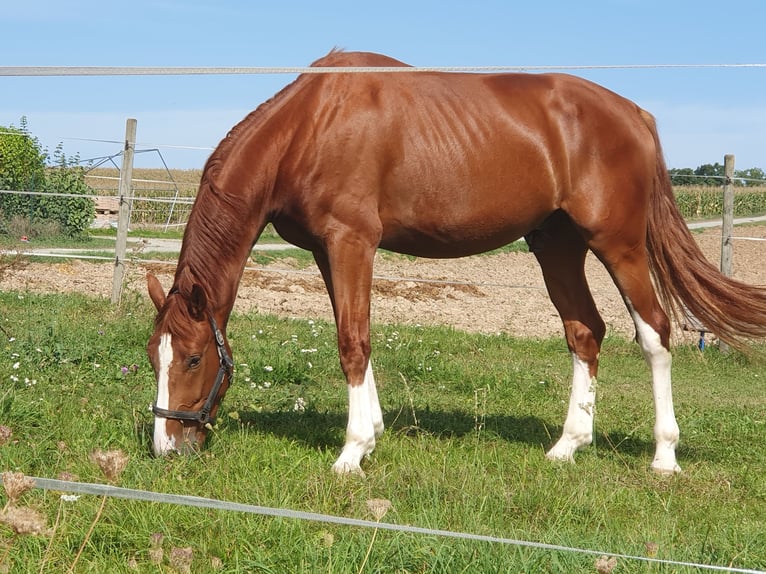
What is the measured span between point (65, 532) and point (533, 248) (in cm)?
342

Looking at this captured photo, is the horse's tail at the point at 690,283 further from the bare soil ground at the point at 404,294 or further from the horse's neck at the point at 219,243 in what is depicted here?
the bare soil ground at the point at 404,294

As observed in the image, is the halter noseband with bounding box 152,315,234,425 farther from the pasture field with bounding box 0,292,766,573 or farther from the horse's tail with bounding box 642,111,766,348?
the horse's tail with bounding box 642,111,766,348

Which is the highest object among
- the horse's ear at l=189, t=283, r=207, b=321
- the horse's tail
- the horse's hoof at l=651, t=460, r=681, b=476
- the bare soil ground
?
the horse's tail

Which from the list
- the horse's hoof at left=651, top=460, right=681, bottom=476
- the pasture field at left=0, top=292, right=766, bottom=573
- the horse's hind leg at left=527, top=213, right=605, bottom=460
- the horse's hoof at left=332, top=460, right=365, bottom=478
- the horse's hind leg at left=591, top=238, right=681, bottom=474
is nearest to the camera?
the pasture field at left=0, top=292, right=766, bottom=573

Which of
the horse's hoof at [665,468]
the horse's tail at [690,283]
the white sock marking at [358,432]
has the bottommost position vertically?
the horse's hoof at [665,468]

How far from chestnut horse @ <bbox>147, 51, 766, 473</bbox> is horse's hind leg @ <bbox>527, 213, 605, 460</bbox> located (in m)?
0.01

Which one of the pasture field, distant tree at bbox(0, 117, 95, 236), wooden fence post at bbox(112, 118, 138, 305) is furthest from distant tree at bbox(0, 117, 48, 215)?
the pasture field

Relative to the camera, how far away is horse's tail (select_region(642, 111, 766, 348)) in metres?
5.06

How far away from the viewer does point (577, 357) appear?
17.1 feet

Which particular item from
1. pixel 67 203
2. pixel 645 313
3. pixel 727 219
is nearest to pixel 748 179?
pixel 727 219

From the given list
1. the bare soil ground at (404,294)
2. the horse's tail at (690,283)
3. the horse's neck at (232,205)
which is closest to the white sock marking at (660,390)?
the horse's tail at (690,283)

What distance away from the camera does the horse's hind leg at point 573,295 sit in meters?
5.20

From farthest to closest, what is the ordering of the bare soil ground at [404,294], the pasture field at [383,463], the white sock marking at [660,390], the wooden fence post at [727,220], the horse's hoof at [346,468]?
the bare soil ground at [404,294], the wooden fence post at [727,220], the white sock marking at [660,390], the horse's hoof at [346,468], the pasture field at [383,463]

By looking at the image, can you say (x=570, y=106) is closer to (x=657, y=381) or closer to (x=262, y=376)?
(x=657, y=381)
